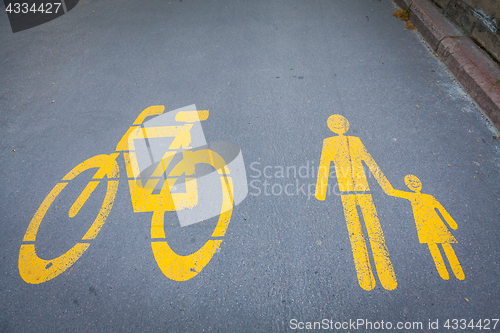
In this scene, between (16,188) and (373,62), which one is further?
(373,62)

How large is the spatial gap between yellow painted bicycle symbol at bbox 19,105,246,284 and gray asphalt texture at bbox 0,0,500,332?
77 mm

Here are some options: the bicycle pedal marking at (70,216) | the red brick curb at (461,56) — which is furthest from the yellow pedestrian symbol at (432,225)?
the bicycle pedal marking at (70,216)

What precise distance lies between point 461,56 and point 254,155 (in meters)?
3.43

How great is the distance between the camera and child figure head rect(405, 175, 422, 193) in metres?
2.79

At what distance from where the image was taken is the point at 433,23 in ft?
14.7

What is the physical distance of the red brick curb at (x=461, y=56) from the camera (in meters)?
3.41

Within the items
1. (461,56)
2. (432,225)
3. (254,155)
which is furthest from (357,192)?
(461,56)

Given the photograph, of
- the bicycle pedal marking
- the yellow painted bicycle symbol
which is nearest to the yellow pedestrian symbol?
the yellow painted bicycle symbol

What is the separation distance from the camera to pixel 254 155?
320cm

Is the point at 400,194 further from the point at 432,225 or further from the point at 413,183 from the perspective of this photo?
the point at 432,225

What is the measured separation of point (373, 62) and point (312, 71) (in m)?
0.99

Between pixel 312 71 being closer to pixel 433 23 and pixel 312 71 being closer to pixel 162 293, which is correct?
pixel 433 23

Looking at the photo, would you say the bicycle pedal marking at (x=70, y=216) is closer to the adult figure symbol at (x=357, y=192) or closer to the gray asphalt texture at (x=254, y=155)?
the gray asphalt texture at (x=254, y=155)

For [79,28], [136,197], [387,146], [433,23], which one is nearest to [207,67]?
[136,197]
